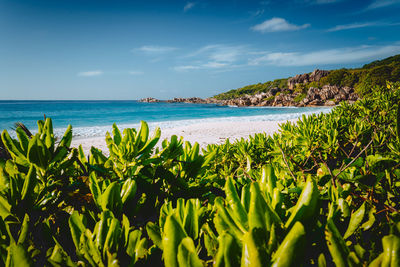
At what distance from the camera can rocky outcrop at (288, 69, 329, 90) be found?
198ft

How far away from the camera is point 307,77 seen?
63.5 metres

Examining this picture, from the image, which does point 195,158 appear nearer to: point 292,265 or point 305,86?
Answer: point 292,265

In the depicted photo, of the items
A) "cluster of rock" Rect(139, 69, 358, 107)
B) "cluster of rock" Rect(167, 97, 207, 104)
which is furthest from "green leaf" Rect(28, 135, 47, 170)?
"cluster of rock" Rect(167, 97, 207, 104)

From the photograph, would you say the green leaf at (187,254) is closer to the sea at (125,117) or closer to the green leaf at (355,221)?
the green leaf at (355,221)

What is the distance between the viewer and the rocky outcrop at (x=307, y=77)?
60.2 metres

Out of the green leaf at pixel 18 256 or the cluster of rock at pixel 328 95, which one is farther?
the cluster of rock at pixel 328 95

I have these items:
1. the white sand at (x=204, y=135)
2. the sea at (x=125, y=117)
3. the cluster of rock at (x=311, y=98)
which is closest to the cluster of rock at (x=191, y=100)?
the cluster of rock at (x=311, y=98)

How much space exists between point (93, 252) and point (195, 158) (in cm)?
58

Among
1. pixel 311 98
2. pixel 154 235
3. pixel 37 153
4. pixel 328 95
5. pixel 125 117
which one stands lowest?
pixel 154 235

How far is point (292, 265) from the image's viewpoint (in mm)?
389

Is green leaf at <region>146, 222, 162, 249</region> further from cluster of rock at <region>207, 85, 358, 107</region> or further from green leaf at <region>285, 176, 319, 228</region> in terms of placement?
cluster of rock at <region>207, 85, 358, 107</region>

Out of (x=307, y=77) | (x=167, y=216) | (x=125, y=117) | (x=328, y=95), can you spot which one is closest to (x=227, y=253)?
(x=167, y=216)

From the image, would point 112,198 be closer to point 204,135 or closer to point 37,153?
point 37,153

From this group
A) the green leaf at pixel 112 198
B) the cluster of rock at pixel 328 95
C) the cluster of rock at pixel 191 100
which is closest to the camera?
the green leaf at pixel 112 198
